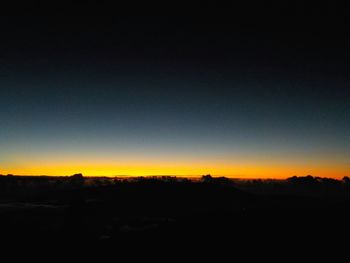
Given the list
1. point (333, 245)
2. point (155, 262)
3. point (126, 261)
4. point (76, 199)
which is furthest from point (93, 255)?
point (76, 199)

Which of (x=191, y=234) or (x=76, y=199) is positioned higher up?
(x=76, y=199)

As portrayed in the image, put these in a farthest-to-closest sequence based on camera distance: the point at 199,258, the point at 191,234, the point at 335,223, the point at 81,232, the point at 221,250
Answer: the point at 81,232, the point at 191,234, the point at 335,223, the point at 221,250, the point at 199,258

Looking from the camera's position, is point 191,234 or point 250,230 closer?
point 250,230

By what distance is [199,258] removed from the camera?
63.5 metres

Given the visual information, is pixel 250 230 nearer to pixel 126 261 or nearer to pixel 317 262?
pixel 126 261

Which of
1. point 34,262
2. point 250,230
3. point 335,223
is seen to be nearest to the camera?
point 335,223

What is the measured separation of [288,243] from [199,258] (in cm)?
1625

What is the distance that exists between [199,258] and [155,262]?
801 cm

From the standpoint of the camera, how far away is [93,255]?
85.0m

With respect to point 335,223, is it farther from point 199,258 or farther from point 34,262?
point 34,262

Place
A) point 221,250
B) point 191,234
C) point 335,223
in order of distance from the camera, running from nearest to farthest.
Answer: point 221,250, point 335,223, point 191,234

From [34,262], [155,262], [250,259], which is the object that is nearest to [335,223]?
[250,259]

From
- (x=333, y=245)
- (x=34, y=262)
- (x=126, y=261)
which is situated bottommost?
(x=34, y=262)

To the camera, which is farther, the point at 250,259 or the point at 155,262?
the point at 155,262
